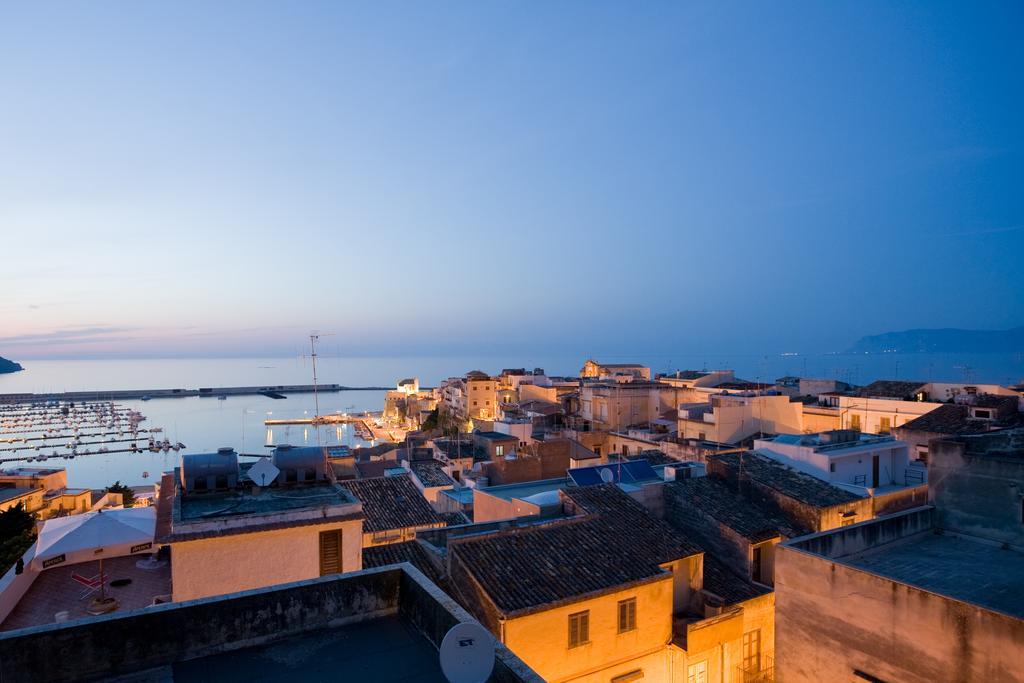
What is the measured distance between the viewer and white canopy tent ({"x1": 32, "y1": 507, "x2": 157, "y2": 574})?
40.7ft

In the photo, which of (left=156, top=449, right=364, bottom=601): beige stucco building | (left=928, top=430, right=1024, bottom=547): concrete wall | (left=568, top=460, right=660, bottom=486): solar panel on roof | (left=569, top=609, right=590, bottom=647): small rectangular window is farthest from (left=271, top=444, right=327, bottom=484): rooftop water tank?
(left=928, top=430, right=1024, bottom=547): concrete wall

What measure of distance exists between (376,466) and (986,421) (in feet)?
92.9

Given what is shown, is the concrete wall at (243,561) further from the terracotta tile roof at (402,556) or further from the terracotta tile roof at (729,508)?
the terracotta tile roof at (729,508)

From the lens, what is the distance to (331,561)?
8.55 meters

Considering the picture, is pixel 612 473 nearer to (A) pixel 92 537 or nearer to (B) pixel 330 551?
(B) pixel 330 551

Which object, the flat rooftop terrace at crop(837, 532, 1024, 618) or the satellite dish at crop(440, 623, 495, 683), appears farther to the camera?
the flat rooftop terrace at crop(837, 532, 1024, 618)

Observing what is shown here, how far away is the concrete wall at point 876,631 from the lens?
684cm

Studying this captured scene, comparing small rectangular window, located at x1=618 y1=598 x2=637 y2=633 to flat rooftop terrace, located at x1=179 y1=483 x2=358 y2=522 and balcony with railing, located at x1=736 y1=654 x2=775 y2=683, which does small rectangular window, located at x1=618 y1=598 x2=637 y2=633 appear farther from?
flat rooftop terrace, located at x1=179 y1=483 x2=358 y2=522

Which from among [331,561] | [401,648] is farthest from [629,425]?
[401,648]

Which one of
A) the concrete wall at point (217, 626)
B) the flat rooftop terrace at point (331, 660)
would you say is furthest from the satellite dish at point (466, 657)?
the flat rooftop terrace at point (331, 660)

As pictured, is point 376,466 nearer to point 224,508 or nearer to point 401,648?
point 224,508

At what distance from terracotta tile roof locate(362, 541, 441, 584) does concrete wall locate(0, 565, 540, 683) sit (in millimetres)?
6920

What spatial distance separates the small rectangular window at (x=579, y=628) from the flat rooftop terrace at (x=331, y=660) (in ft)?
21.6

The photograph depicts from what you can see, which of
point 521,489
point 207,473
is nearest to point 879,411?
point 521,489
